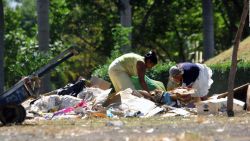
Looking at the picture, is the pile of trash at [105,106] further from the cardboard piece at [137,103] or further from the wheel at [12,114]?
the wheel at [12,114]

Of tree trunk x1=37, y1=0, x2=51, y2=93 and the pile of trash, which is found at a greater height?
tree trunk x1=37, y1=0, x2=51, y2=93

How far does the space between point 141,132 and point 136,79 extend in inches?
232

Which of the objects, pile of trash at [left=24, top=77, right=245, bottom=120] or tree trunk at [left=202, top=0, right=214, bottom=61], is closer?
pile of trash at [left=24, top=77, right=245, bottom=120]

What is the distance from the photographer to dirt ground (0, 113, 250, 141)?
10.6 meters

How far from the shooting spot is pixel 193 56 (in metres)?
49.9

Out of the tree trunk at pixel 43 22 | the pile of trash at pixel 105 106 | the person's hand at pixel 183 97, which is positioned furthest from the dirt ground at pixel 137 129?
the tree trunk at pixel 43 22

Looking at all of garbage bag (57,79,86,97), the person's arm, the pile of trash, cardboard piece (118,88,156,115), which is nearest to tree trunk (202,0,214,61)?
garbage bag (57,79,86,97)

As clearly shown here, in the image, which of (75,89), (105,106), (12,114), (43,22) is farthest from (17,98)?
(43,22)

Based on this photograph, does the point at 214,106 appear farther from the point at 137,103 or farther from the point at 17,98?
the point at 17,98

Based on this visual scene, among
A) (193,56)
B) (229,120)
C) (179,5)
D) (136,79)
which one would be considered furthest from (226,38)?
(229,120)

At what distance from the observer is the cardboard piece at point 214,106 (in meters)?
15.3

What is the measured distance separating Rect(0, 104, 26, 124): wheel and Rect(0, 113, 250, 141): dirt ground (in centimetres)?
16

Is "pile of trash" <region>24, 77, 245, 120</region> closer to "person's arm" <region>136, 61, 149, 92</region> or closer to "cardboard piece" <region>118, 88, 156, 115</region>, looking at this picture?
"cardboard piece" <region>118, 88, 156, 115</region>

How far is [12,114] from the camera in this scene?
14008mm
